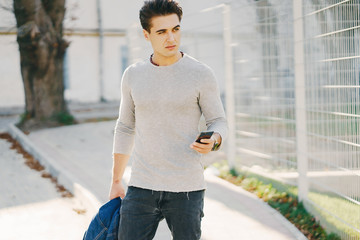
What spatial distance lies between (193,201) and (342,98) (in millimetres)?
2234

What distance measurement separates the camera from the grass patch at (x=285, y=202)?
194 inches

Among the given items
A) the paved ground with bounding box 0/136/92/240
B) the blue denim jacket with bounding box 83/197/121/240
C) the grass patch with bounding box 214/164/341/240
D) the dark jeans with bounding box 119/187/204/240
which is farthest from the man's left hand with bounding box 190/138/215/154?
the paved ground with bounding box 0/136/92/240

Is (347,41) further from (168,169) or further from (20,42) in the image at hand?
(20,42)

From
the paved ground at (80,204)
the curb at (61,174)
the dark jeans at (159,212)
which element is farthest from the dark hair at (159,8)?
the curb at (61,174)

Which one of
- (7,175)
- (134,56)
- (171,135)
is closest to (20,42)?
(134,56)

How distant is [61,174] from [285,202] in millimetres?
3567

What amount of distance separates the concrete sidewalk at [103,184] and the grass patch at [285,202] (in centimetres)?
14

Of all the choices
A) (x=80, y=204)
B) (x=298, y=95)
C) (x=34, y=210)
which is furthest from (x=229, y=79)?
(x=34, y=210)

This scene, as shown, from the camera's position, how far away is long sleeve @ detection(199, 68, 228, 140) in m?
2.78

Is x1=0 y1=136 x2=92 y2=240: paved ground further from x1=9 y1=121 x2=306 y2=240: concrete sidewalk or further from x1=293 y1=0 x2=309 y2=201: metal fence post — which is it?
x1=293 y1=0 x2=309 y2=201: metal fence post

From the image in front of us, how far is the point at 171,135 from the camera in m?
2.79

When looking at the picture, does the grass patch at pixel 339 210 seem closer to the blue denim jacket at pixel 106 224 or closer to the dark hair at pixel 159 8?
the blue denim jacket at pixel 106 224

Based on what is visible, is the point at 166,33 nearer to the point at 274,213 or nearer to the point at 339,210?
the point at 339,210

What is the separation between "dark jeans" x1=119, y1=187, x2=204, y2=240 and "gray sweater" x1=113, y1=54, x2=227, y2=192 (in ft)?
0.15
